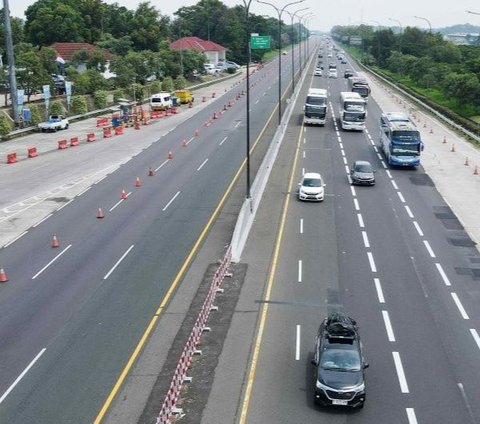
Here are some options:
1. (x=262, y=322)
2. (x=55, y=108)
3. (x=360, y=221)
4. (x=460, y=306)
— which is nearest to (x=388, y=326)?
(x=460, y=306)

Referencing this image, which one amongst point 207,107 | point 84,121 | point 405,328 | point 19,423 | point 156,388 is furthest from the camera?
point 207,107

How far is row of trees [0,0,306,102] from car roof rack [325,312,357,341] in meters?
64.0

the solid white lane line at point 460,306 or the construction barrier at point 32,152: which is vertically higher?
the construction barrier at point 32,152

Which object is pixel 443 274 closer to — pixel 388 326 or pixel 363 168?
pixel 388 326

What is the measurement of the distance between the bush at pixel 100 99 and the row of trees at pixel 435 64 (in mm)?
47337

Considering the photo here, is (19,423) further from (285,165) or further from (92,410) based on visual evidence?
(285,165)

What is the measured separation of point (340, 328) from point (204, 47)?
148451mm

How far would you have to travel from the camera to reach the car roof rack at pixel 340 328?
70.6 ft

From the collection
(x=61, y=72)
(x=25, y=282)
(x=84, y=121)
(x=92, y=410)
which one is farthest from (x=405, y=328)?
(x=61, y=72)

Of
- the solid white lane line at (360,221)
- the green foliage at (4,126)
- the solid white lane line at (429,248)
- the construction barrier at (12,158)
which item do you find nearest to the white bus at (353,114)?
the solid white lane line at (360,221)

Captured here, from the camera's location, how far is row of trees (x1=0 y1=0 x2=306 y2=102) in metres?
87.1

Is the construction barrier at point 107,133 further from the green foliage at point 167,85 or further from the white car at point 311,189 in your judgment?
the green foliage at point 167,85

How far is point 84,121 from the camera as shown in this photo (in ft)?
260

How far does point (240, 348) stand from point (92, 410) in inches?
239
